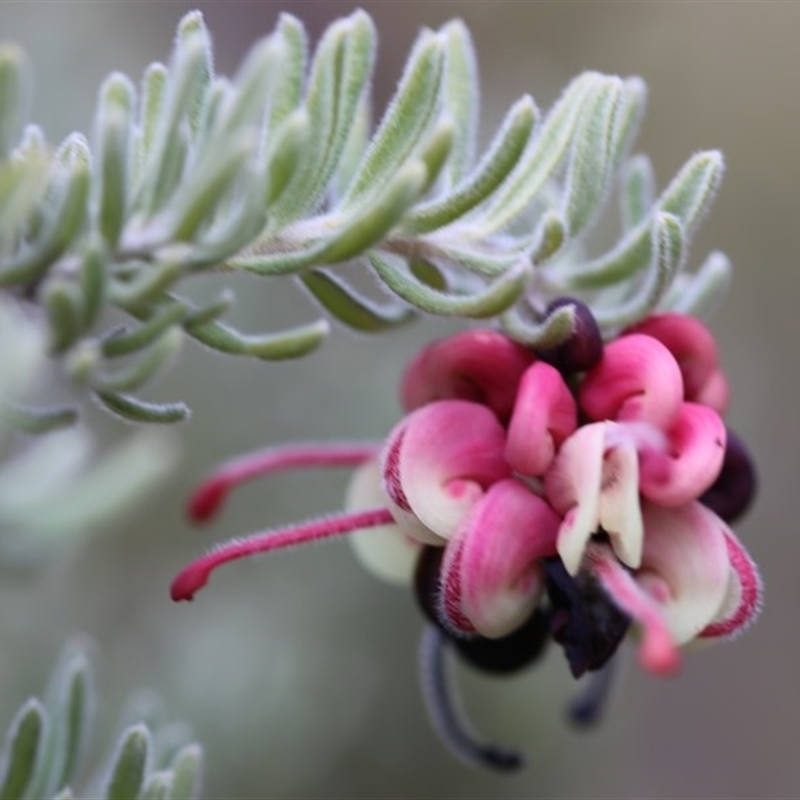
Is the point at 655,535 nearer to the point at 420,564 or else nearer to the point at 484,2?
the point at 420,564

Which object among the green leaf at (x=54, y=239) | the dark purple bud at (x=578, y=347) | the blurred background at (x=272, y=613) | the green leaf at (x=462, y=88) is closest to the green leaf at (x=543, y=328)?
the dark purple bud at (x=578, y=347)

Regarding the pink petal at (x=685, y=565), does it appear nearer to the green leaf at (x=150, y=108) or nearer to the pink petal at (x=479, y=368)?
the pink petal at (x=479, y=368)

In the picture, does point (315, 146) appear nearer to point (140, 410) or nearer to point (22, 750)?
point (140, 410)

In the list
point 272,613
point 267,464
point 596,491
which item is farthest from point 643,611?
point 272,613

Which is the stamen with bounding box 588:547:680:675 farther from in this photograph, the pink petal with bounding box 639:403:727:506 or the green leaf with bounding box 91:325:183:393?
the green leaf with bounding box 91:325:183:393

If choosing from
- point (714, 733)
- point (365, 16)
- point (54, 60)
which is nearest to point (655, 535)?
point (365, 16)

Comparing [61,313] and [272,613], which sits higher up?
[61,313]
